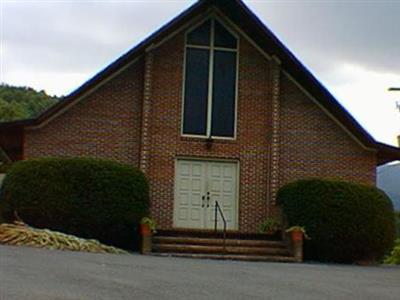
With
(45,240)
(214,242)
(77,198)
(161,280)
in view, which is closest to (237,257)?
(214,242)

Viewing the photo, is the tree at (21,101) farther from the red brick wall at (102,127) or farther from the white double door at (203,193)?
the white double door at (203,193)

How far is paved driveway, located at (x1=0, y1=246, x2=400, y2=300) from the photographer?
1002 cm

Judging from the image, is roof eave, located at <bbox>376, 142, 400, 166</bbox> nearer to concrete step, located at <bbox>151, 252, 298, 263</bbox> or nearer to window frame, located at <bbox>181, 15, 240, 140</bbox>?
window frame, located at <bbox>181, 15, 240, 140</bbox>

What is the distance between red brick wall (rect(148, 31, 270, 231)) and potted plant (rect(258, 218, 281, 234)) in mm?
315

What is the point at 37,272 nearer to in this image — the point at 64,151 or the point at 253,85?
the point at 64,151

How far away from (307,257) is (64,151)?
6.92 meters

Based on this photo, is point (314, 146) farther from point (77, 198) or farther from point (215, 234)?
point (77, 198)

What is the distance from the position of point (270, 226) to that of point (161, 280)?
995 centimetres

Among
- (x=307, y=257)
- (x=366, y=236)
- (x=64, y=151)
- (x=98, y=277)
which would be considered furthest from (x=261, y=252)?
(x=98, y=277)

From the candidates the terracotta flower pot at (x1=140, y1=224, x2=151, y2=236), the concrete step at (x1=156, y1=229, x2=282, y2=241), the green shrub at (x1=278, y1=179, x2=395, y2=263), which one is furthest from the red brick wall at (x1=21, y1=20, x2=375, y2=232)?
the green shrub at (x1=278, y1=179, x2=395, y2=263)

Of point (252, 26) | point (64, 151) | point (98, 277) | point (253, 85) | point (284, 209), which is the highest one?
point (252, 26)

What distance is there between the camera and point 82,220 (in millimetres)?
18531

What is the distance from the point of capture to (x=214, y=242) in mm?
19750

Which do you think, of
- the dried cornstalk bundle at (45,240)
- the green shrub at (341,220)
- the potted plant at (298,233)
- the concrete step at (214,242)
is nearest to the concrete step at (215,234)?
the concrete step at (214,242)
